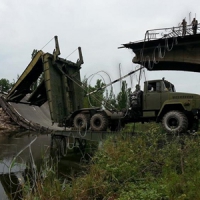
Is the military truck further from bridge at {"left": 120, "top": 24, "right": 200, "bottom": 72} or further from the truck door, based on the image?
bridge at {"left": 120, "top": 24, "right": 200, "bottom": 72}

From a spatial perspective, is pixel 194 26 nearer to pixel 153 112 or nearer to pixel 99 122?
pixel 153 112

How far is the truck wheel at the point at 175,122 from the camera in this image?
34.4 ft

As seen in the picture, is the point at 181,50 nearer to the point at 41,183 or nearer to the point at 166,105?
the point at 166,105

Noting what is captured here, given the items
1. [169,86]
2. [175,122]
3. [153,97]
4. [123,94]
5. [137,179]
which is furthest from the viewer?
[123,94]

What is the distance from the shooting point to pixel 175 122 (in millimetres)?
10820

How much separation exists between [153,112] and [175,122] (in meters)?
1.28

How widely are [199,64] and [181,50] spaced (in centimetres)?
138

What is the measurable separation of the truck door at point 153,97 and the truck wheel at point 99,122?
175 centimetres

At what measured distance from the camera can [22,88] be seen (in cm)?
1636

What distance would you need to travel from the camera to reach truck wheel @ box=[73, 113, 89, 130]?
13.0 m

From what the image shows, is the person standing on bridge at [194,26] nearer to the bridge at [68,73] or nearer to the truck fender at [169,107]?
the bridge at [68,73]

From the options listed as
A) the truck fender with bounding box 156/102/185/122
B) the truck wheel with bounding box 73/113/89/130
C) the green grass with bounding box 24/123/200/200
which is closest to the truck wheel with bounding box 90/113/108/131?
the truck wheel with bounding box 73/113/89/130

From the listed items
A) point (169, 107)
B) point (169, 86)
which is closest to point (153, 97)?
point (169, 107)

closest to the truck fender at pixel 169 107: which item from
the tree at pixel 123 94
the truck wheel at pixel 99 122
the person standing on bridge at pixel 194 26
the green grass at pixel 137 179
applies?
the tree at pixel 123 94
